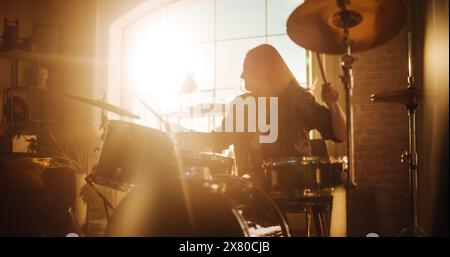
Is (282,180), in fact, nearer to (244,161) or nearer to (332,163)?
(332,163)

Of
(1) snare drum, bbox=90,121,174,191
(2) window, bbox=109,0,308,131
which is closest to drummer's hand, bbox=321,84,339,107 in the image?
(1) snare drum, bbox=90,121,174,191

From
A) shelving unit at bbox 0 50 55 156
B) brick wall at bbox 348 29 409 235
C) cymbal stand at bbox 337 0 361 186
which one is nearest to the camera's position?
cymbal stand at bbox 337 0 361 186

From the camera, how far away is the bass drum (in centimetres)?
168

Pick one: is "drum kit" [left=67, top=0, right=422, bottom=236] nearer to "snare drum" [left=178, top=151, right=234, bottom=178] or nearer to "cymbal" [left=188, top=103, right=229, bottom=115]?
"snare drum" [left=178, top=151, right=234, bottom=178]

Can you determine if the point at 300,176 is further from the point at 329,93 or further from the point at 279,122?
the point at 279,122

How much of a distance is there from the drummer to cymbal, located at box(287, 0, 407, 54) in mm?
347

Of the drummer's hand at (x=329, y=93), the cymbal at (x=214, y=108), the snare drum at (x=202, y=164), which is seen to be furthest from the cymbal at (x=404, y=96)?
the cymbal at (x=214, y=108)

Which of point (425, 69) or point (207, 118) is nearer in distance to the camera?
point (425, 69)

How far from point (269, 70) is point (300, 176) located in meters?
0.86

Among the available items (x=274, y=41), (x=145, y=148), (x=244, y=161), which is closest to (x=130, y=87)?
(x=274, y=41)

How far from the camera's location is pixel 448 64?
189 centimetres

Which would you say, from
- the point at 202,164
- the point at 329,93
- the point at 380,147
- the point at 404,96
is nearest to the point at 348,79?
the point at 329,93

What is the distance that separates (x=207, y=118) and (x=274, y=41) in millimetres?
1060
